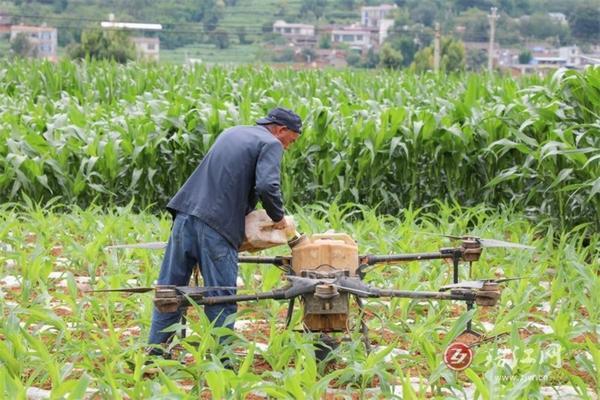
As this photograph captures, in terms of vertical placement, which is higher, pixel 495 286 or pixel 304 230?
pixel 495 286

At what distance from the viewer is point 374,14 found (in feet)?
219

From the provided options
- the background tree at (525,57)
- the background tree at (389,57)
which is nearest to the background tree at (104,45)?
the background tree at (389,57)

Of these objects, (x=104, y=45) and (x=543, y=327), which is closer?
(x=543, y=327)

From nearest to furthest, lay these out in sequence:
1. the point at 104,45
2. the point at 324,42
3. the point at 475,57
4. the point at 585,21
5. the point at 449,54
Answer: the point at 104,45 → the point at 449,54 → the point at 585,21 → the point at 324,42 → the point at 475,57

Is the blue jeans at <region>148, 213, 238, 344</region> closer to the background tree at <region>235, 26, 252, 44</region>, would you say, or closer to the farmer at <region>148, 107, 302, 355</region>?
the farmer at <region>148, 107, 302, 355</region>

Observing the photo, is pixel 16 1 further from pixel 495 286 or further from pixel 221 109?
pixel 495 286

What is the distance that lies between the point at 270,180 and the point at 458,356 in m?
1.27

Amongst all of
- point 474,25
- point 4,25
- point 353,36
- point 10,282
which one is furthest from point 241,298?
point 474,25

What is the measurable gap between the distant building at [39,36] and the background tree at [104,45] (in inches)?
85.6

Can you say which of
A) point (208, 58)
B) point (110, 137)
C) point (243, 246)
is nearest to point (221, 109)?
point (110, 137)

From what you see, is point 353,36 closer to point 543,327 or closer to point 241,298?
point 543,327

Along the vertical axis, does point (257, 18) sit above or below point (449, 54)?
above

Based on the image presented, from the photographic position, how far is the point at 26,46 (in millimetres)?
47719

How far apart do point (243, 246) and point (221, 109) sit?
210 inches
